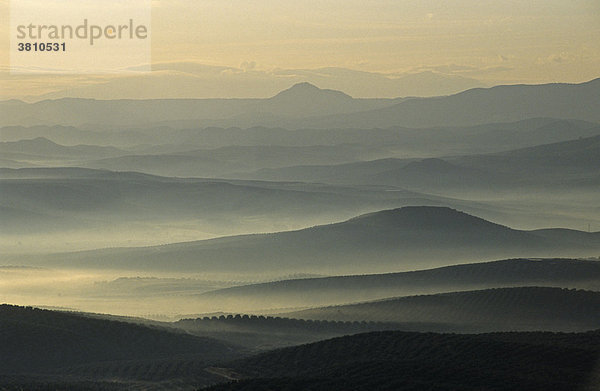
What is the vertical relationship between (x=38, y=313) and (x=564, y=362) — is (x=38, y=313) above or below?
above

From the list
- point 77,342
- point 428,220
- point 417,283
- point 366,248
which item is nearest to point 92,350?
point 77,342

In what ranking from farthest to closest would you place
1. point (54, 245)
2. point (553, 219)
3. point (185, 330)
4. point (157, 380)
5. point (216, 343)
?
point (553, 219), point (54, 245), point (185, 330), point (216, 343), point (157, 380)

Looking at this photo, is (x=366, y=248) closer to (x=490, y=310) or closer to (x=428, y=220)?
(x=428, y=220)

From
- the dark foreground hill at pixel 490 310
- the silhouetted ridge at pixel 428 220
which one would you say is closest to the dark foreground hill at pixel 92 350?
the dark foreground hill at pixel 490 310

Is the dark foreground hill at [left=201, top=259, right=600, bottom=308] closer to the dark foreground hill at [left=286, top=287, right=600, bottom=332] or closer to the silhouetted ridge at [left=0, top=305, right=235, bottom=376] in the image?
the dark foreground hill at [left=286, top=287, right=600, bottom=332]

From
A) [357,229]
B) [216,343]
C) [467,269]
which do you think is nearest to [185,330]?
[216,343]

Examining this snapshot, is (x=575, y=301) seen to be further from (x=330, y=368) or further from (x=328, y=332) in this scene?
(x=330, y=368)

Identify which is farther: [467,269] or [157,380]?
[467,269]
